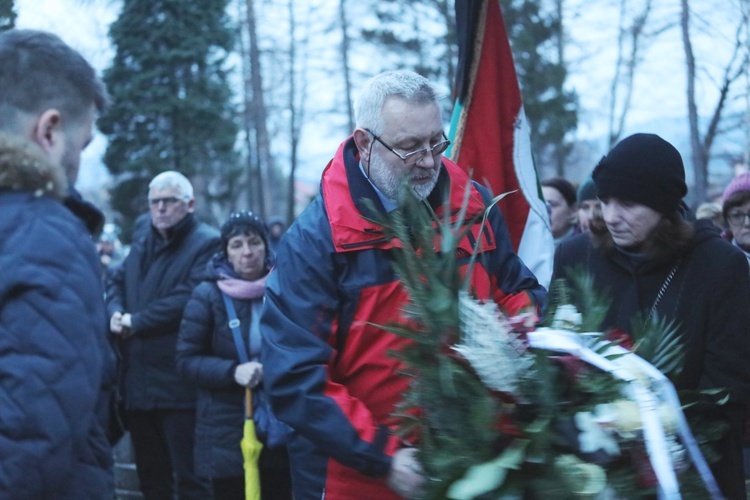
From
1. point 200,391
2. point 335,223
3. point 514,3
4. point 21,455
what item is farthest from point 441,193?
point 514,3

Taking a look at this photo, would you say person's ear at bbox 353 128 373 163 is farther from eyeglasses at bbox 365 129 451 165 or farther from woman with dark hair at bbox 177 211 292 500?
woman with dark hair at bbox 177 211 292 500

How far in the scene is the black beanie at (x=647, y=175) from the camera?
3041 millimetres

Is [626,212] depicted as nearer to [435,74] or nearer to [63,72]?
[63,72]

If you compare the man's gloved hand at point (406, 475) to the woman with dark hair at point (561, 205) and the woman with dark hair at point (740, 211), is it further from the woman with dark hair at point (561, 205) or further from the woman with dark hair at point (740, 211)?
the woman with dark hair at point (561, 205)

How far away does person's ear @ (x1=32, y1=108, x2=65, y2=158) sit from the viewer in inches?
80.1

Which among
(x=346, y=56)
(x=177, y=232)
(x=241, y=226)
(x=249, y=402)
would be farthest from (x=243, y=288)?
(x=346, y=56)

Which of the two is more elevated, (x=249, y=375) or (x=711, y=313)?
A: (x=711, y=313)

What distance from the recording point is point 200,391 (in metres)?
5.24

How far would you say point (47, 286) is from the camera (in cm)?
188

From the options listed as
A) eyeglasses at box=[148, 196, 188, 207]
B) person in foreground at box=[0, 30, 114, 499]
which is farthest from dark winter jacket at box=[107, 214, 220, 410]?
person in foreground at box=[0, 30, 114, 499]

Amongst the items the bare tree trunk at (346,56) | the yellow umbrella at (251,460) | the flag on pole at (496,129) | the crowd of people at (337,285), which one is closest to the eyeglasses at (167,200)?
the crowd of people at (337,285)

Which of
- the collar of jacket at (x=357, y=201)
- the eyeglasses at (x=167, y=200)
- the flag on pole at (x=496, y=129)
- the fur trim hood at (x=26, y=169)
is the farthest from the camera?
the eyeglasses at (x=167, y=200)

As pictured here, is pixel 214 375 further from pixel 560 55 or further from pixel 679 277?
pixel 560 55

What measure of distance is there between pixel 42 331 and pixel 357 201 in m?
1.18
